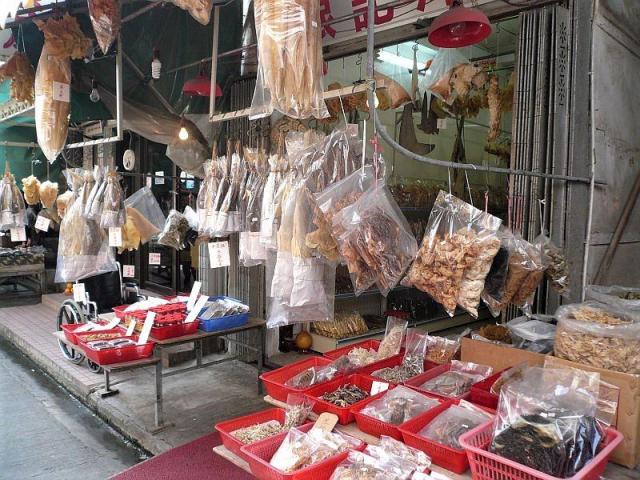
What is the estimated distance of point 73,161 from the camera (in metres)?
6.50

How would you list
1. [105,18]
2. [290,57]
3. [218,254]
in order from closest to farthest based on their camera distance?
[290,57] → [105,18] → [218,254]

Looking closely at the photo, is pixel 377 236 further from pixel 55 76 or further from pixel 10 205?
pixel 10 205

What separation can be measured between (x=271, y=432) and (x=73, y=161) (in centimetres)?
563

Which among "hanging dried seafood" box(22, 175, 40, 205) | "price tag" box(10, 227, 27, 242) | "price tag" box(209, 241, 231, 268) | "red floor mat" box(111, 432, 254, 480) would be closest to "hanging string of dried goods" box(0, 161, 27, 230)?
"price tag" box(10, 227, 27, 242)

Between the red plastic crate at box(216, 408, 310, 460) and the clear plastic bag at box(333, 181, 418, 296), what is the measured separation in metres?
0.85

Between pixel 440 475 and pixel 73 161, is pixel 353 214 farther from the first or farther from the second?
pixel 73 161

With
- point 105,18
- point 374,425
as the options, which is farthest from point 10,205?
point 374,425

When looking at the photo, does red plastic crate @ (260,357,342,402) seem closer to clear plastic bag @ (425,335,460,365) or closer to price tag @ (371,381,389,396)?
price tag @ (371,381,389,396)

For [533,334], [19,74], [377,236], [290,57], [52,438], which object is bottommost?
[52,438]

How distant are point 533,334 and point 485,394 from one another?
1.59ft

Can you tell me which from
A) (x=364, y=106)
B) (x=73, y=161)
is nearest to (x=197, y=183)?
(x=73, y=161)

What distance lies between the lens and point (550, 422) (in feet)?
5.71

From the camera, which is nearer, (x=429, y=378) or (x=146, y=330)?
(x=429, y=378)

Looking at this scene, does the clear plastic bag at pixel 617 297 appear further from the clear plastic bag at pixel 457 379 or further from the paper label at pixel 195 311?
the paper label at pixel 195 311
